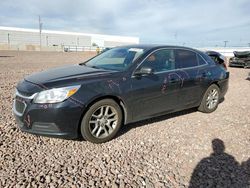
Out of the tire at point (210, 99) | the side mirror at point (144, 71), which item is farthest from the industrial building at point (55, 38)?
the side mirror at point (144, 71)

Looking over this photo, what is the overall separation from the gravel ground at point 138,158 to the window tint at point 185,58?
1.25 m

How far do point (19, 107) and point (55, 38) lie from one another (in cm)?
8901

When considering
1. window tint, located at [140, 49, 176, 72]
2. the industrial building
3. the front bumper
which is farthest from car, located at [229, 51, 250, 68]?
the industrial building

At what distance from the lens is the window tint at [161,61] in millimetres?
4168

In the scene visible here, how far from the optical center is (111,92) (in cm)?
356

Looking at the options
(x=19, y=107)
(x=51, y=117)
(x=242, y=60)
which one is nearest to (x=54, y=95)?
(x=51, y=117)

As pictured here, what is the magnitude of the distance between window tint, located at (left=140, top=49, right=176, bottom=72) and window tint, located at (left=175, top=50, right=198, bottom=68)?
0.16 m

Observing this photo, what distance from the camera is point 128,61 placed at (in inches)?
163

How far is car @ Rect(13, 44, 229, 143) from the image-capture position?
127 inches

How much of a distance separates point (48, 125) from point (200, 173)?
7.30 ft

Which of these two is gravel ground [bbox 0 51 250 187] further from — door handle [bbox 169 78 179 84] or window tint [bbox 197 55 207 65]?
window tint [bbox 197 55 207 65]

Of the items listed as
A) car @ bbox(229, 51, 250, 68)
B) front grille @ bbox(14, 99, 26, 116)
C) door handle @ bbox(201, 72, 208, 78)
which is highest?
car @ bbox(229, 51, 250, 68)

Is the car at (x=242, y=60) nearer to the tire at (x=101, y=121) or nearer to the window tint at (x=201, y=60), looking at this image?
the window tint at (x=201, y=60)

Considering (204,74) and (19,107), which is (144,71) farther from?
(19,107)
